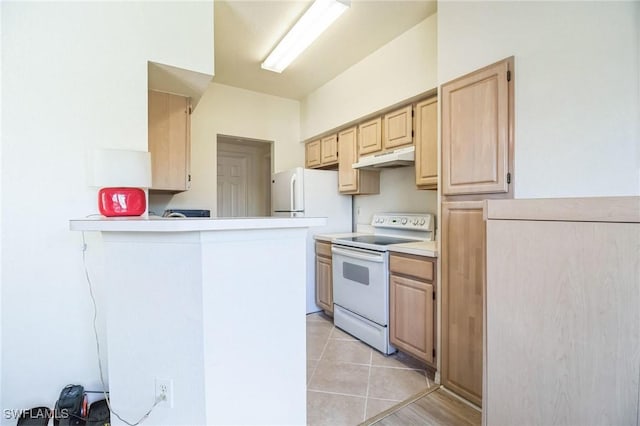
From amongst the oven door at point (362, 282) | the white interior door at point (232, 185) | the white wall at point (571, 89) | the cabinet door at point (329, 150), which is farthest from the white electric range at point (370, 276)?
the white interior door at point (232, 185)

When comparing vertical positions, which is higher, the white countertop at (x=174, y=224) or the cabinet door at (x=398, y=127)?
the cabinet door at (x=398, y=127)

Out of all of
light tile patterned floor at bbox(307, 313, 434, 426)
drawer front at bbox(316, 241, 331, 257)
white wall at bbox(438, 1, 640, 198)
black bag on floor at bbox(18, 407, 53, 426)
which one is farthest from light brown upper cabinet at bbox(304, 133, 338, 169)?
black bag on floor at bbox(18, 407, 53, 426)

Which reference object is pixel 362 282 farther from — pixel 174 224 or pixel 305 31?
pixel 305 31

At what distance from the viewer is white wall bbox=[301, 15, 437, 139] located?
2.28 m

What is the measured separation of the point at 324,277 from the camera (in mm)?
3184

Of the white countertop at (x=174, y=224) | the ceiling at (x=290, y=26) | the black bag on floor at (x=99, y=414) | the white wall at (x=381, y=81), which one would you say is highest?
the ceiling at (x=290, y=26)

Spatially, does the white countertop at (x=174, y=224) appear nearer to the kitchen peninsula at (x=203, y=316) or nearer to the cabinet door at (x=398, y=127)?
the kitchen peninsula at (x=203, y=316)

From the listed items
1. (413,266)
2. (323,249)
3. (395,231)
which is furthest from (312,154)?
(413,266)

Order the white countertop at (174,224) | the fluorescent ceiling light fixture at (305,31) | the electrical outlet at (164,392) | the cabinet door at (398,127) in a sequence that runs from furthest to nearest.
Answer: the cabinet door at (398,127) → the fluorescent ceiling light fixture at (305,31) → the electrical outlet at (164,392) → the white countertop at (174,224)

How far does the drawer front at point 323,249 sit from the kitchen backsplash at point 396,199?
56cm

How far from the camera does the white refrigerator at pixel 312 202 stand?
129 inches

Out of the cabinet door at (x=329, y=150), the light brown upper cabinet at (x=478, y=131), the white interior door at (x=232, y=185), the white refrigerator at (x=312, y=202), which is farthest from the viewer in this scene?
the white interior door at (x=232, y=185)

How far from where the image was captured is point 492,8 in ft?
5.37

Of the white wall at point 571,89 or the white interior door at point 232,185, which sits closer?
the white wall at point 571,89
